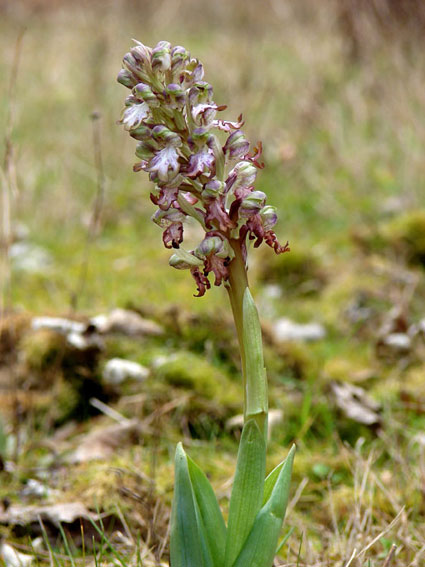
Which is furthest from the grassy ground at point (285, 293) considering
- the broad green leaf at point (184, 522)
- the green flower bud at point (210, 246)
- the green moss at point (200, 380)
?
the green flower bud at point (210, 246)

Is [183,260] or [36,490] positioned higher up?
[183,260]

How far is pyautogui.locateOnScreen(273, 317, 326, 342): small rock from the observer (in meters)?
3.75

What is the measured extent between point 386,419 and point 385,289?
4.80 feet

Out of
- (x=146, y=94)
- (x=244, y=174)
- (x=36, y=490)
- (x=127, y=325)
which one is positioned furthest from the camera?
(x=127, y=325)

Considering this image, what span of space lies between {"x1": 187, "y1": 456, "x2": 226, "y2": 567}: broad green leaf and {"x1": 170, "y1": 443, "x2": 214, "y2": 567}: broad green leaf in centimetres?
4

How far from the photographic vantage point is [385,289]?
161 inches

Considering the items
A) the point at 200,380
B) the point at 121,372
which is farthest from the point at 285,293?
the point at 121,372

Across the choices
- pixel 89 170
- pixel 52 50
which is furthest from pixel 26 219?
pixel 52 50

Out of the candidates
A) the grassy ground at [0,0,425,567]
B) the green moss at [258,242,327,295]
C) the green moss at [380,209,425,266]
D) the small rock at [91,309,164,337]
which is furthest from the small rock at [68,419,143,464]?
the green moss at [380,209,425,266]

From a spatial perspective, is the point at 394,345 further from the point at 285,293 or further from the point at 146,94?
the point at 146,94

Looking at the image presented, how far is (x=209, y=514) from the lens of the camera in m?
1.54

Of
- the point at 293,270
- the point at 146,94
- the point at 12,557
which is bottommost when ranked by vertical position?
the point at 12,557

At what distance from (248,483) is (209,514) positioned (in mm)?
136

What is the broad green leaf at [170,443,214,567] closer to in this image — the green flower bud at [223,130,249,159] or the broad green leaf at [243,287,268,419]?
the broad green leaf at [243,287,268,419]
